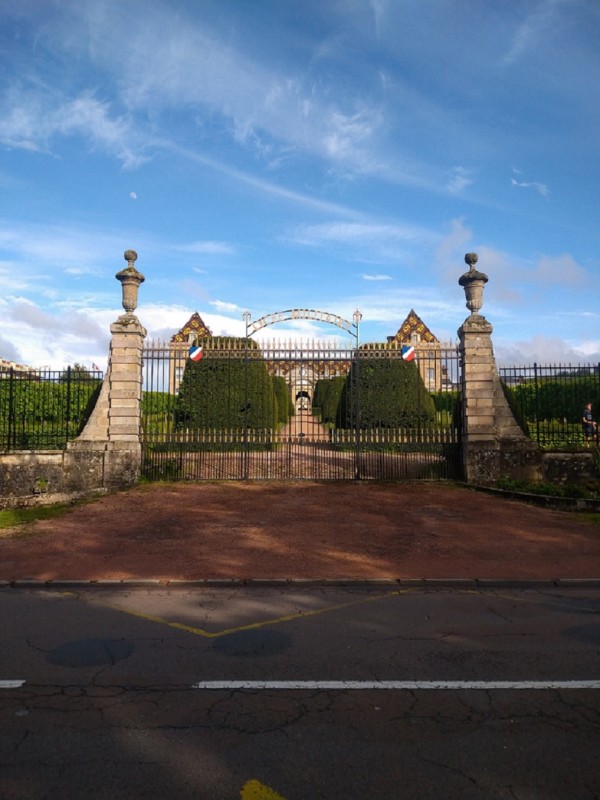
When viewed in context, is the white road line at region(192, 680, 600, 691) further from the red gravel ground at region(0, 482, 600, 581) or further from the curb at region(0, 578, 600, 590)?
the red gravel ground at region(0, 482, 600, 581)

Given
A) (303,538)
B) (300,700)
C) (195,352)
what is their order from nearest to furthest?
(300,700)
(303,538)
(195,352)

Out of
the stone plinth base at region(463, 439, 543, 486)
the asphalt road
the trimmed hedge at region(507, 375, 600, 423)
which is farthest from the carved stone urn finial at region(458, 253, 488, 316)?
the asphalt road

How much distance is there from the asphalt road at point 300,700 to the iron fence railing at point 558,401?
30.3ft

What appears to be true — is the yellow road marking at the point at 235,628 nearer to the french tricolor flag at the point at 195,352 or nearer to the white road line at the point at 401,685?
the white road line at the point at 401,685

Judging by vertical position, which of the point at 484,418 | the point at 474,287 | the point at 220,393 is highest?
the point at 474,287

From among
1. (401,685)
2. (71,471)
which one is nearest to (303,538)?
(401,685)

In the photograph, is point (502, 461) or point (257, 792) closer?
point (257, 792)

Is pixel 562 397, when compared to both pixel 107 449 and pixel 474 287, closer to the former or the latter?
pixel 474 287

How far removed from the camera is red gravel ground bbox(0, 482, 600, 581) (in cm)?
788

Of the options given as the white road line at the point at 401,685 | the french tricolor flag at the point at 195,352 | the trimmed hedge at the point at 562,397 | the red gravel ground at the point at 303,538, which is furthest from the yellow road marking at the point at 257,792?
the french tricolor flag at the point at 195,352

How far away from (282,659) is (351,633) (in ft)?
2.92

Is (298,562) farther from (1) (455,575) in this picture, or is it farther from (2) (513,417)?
(2) (513,417)

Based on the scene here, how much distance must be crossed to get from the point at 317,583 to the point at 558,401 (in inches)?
401

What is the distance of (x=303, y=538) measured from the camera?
32.3ft
